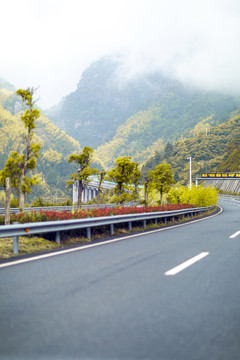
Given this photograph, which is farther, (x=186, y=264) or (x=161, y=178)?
(x=161, y=178)

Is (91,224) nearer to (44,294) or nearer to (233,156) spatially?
(44,294)

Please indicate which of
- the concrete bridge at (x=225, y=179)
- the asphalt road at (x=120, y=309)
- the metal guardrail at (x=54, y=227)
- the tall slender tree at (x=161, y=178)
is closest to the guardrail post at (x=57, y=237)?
the metal guardrail at (x=54, y=227)

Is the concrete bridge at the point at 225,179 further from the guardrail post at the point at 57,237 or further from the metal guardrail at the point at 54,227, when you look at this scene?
the guardrail post at the point at 57,237

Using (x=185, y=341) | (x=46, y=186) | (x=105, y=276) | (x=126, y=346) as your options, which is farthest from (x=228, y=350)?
(x=46, y=186)

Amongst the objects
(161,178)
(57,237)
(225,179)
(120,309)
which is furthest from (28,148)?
(225,179)

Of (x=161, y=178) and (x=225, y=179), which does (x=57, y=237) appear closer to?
(x=161, y=178)

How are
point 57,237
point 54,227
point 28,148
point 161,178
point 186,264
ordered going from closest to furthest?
point 186,264 → point 54,227 → point 57,237 → point 28,148 → point 161,178

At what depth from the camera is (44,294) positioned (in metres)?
4.93

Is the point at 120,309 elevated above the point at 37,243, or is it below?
above

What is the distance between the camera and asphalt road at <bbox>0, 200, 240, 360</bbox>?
3.20 meters

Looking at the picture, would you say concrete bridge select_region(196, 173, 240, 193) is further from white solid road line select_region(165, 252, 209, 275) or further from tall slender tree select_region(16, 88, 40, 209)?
white solid road line select_region(165, 252, 209, 275)

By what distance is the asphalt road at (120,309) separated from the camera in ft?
10.5

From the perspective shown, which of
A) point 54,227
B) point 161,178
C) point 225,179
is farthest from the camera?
point 225,179

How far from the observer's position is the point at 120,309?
4273 mm
